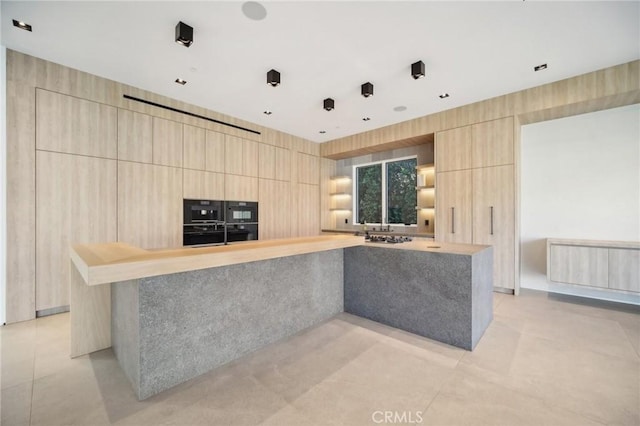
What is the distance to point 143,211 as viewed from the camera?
3834 mm

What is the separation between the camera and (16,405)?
1.66 m

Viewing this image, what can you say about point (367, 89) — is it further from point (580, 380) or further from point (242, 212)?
point (580, 380)

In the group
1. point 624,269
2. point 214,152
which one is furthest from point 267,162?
point 624,269

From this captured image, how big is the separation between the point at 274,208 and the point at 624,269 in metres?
5.40

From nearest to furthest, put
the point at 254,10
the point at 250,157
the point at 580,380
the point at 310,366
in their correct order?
the point at 580,380, the point at 310,366, the point at 254,10, the point at 250,157

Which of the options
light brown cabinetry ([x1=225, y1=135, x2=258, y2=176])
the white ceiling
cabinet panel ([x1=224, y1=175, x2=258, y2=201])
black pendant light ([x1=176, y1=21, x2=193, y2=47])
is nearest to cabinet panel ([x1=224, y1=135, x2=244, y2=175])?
light brown cabinetry ([x1=225, y1=135, x2=258, y2=176])

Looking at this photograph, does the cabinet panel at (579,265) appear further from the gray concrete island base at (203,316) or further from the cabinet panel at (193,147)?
the cabinet panel at (193,147)

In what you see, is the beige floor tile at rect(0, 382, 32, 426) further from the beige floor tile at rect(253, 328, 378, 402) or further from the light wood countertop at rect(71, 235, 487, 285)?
the beige floor tile at rect(253, 328, 378, 402)

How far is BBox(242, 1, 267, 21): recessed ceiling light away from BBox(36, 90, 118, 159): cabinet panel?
2.52 meters

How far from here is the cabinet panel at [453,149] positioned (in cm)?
442

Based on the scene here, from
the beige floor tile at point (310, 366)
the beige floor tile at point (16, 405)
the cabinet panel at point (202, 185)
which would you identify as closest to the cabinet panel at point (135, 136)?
the cabinet panel at point (202, 185)

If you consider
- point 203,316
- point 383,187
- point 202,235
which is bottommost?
point 203,316

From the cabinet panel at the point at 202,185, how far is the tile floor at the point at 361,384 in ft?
7.72

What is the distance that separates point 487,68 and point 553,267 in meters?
2.94
